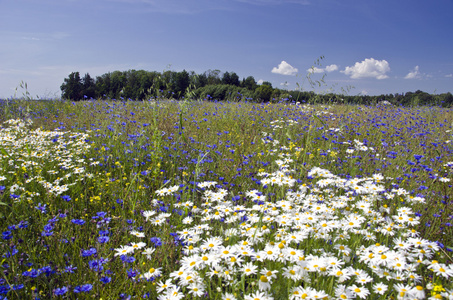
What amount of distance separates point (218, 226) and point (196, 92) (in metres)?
18.5

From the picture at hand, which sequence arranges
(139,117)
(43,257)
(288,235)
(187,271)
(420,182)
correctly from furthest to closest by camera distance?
1. (139,117)
2. (420,182)
3. (43,257)
4. (288,235)
5. (187,271)

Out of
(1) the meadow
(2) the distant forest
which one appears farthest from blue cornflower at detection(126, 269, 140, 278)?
(2) the distant forest

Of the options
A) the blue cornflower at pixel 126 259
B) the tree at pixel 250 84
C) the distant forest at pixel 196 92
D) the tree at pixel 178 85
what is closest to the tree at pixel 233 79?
the distant forest at pixel 196 92

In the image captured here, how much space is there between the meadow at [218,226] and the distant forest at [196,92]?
0.95m

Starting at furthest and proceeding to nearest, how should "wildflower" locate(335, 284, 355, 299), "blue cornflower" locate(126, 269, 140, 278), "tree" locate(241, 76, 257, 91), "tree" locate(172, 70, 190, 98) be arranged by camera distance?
"tree" locate(241, 76, 257, 91) → "tree" locate(172, 70, 190, 98) → "blue cornflower" locate(126, 269, 140, 278) → "wildflower" locate(335, 284, 355, 299)

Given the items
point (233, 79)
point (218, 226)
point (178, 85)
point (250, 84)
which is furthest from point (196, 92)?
point (233, 79)

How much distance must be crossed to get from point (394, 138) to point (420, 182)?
262 centimetres

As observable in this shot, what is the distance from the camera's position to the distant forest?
5102mm

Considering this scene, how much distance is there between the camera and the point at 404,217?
175 cm

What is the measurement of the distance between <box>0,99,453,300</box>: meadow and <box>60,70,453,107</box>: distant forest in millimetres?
953

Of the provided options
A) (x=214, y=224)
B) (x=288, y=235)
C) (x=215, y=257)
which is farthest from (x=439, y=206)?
(x=215, y=257)

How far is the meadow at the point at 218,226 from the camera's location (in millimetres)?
1352

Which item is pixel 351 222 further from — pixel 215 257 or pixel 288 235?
pixel 215 257

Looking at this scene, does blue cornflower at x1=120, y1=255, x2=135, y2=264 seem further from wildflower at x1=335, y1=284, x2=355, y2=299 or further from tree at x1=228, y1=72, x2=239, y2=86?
tree at x1=228, y1=72, x2=239, y2=86
